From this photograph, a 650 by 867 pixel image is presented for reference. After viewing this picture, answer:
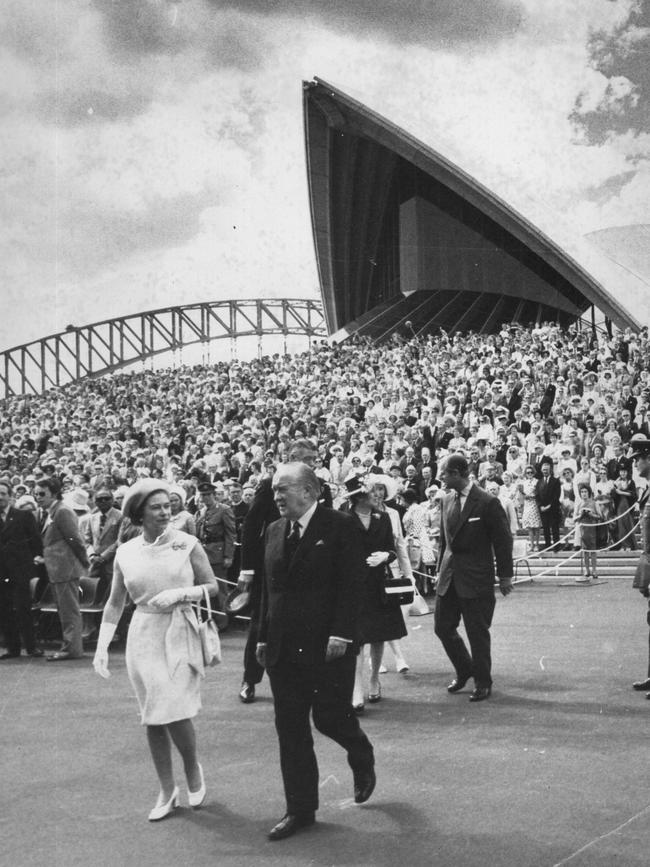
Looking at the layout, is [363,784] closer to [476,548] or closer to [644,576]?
[476,548]

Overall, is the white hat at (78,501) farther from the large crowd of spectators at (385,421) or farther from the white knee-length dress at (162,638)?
the white knee-length dress at (162,638)

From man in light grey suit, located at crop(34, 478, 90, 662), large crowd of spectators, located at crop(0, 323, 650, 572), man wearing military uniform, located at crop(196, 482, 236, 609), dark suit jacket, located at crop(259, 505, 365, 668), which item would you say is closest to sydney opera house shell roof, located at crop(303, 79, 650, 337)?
large crowd of spectators, located at crop(0, 323, 650, 572)

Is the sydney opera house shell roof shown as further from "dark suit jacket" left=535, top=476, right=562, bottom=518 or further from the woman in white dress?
the woman in white dress

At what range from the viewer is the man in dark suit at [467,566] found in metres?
6.65

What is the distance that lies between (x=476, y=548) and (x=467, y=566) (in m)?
0.14

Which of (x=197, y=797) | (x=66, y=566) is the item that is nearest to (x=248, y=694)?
(x=197, y=797)

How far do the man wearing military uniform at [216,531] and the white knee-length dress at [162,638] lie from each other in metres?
5.82

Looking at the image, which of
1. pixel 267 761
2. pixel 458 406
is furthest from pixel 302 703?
pixel 458 406

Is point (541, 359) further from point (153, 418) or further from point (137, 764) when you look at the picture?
point (137, 764)

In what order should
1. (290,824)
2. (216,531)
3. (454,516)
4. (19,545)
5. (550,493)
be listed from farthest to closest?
(550,493), (216,531), (19,545), (454,516), (290,824)

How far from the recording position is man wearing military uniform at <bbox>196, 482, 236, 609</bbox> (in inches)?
408

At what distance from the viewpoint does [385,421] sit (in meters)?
20.6

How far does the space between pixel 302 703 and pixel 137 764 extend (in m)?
1.46

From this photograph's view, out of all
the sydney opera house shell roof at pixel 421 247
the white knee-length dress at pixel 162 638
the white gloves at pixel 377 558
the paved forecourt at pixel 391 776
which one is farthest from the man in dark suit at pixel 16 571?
the sydney opera house shell roof at pixel 421 247
